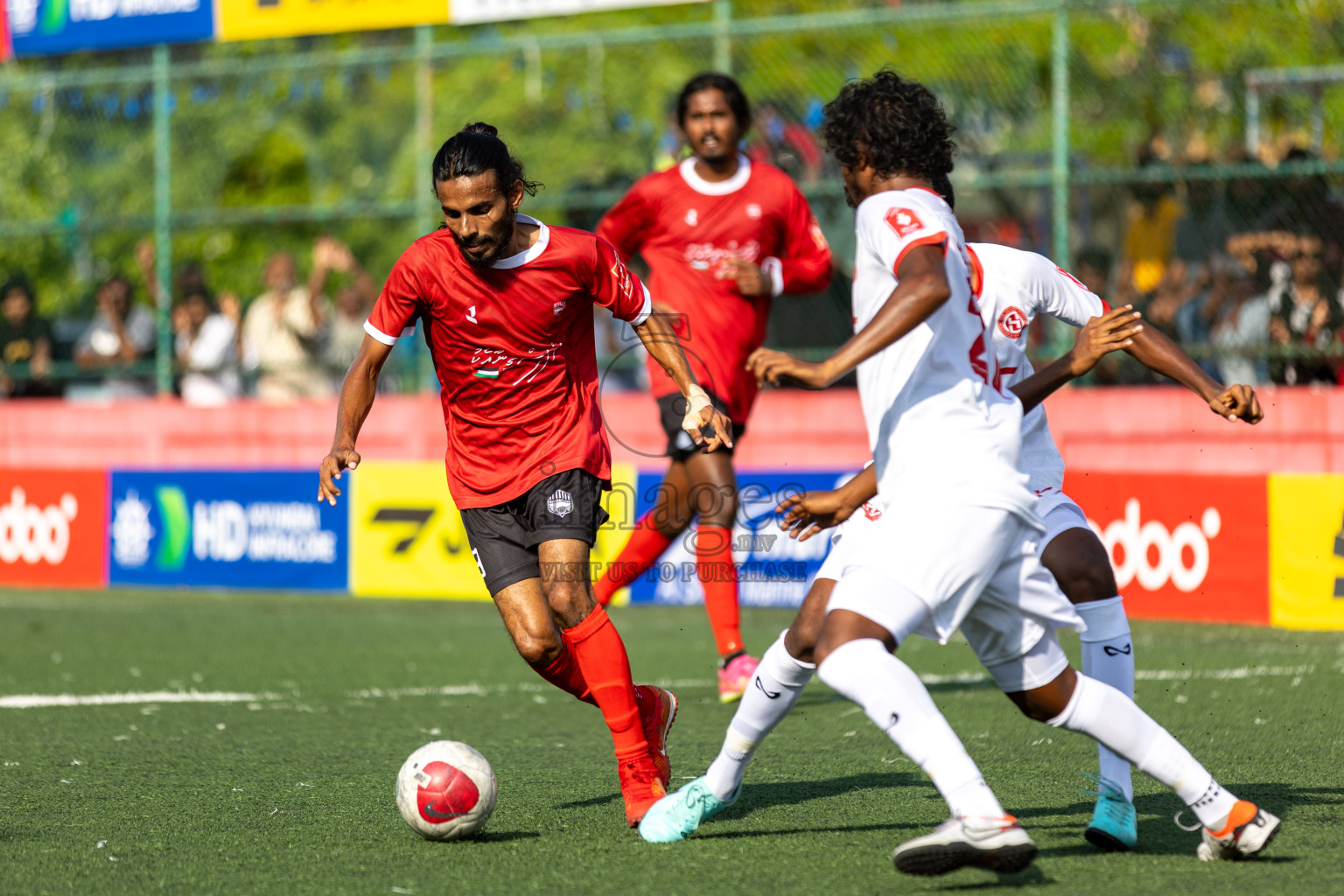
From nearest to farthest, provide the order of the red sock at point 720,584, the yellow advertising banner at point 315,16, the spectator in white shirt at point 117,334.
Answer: the red sock at point 720,584 → the yellow advertising banner at point 315,16 → the spectator in white shirt at point 117,334

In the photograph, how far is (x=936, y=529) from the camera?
416 centimetres

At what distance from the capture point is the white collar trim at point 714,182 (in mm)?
8242

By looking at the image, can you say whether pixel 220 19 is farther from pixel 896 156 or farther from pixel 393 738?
pixel 896 156

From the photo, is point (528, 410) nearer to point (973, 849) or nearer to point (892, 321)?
point (892, 321)

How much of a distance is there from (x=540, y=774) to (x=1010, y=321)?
2.33 m

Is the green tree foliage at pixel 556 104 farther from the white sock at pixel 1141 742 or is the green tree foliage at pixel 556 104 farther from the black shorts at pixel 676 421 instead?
the white sock at pixel 1141 742

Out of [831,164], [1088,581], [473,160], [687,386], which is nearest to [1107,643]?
[1088,581]

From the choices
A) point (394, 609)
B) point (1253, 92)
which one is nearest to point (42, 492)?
point (394, 609)

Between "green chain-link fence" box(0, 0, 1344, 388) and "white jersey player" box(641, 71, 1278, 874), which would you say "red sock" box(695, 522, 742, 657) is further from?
"green chain-link fence" box(0, 0, 1344, 388)

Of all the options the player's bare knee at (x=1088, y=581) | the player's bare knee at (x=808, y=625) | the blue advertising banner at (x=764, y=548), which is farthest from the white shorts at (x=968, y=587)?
the blue advertising banner at (x=764, y=548)

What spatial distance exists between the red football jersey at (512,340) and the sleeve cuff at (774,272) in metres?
2.54

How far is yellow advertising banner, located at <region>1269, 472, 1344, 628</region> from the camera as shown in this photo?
392 inches

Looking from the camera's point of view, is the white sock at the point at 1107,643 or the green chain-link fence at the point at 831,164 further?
the green chain-link fence at the point at 831,164

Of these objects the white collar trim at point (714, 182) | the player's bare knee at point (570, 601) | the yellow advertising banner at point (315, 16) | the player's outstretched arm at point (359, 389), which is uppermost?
the yellow advertising banner at point (315, 16)
